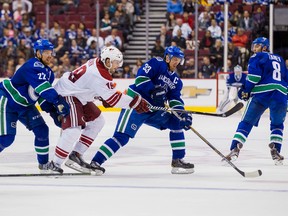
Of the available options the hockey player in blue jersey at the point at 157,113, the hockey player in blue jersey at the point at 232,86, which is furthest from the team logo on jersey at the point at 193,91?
the hockey player in blue jersey at the point at 157,113

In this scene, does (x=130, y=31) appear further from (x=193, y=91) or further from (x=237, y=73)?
(x=237, y=73)

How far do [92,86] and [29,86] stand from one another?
0.50 metres

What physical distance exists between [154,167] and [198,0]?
7.48m

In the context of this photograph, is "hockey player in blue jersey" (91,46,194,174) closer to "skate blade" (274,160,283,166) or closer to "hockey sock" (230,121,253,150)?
"hockey sock" (230,121,253,150)

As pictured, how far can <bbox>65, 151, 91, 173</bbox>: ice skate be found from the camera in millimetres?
7652

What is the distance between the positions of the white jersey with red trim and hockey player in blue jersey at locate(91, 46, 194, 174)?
258mm

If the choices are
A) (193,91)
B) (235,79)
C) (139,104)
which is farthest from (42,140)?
(193,91)

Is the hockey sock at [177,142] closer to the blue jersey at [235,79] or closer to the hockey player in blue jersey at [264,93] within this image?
the hockey player in blue jersey at [264,93]

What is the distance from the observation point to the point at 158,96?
7.77 meters

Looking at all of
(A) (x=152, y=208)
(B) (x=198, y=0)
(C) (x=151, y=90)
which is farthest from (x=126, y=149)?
(B) (x=198, y=0)

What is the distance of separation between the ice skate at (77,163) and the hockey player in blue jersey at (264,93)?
57.8 inches

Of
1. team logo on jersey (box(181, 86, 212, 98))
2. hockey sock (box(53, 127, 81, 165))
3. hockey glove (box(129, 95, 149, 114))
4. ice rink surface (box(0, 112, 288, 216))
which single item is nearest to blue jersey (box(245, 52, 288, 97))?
ice rink surface (box(0, 112, 288, 216))

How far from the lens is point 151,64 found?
25.2 feet

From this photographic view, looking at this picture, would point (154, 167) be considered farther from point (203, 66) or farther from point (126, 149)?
point (203, 66)
